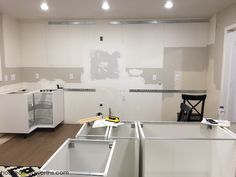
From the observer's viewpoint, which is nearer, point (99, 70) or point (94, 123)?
point (94, 123)

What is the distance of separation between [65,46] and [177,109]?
3232 millimetres

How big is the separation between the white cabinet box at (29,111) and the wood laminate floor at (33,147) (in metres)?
0.17

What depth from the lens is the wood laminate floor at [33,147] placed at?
10.3 ft

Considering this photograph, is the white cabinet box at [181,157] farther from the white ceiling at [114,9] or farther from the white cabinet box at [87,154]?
the white ceiling at [114,9]

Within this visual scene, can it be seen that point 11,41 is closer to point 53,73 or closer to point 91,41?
point 53,73

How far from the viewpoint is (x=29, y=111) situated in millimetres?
4289

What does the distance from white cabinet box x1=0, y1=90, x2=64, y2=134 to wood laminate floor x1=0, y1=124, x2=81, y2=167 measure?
0.57ft

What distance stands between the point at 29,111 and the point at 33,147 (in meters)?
0.95

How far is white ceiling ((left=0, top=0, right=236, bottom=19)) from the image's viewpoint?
3465 millimetres

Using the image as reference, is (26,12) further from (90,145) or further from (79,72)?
(90,145)

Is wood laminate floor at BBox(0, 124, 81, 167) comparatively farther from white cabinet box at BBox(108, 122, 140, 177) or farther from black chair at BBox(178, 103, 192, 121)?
black chair at BBox(178, 103, 192, 121)

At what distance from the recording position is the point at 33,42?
4.93 m

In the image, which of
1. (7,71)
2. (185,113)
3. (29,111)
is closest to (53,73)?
(7,71)

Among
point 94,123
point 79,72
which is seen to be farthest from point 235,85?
point 79,72
